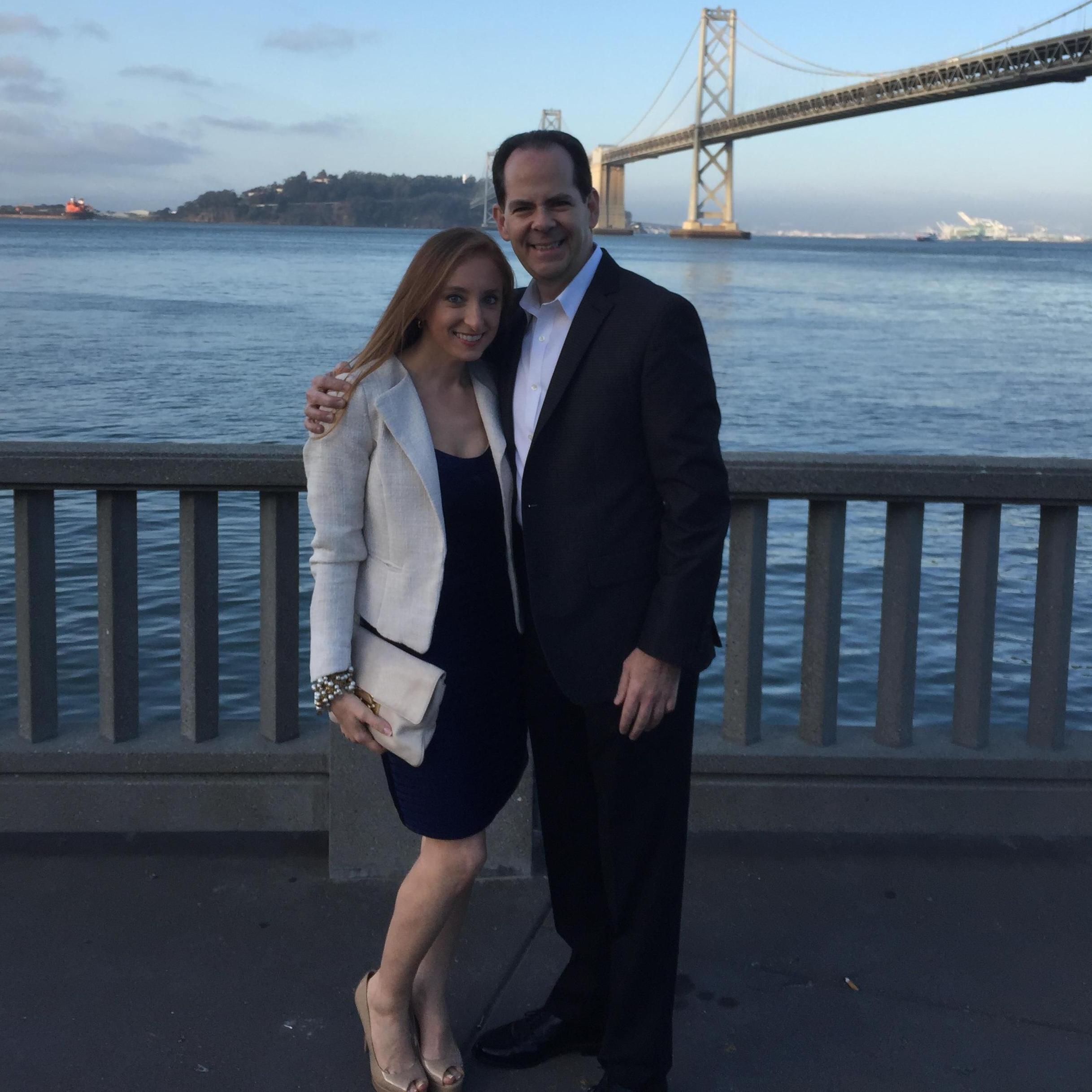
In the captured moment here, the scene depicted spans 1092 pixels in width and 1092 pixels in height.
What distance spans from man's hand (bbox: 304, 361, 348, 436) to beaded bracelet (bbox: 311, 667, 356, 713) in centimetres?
36

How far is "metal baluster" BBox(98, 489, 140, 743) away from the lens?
9.32ft

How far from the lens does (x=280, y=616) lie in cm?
291

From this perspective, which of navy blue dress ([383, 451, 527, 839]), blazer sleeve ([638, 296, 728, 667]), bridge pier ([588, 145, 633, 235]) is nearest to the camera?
blazer sleeve ([638, 296, 728, 667])

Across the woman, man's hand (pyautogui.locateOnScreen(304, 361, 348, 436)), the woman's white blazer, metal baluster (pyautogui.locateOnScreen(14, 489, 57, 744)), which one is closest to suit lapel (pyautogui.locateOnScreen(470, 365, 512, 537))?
the woman

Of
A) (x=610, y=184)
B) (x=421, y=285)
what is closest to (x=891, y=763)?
(x=421, y=285)

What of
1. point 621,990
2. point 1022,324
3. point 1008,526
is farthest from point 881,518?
point 1022,324

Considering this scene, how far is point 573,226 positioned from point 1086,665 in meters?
6.17

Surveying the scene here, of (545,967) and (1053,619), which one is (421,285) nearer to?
(545,967)

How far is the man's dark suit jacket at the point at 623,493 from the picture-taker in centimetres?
191

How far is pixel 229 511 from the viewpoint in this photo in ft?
33.8

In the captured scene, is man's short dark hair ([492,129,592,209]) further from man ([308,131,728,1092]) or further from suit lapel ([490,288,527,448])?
suit lapel ([490,288,527,448])

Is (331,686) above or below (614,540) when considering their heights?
below

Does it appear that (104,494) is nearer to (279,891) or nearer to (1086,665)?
(279,891)

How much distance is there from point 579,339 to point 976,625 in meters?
1.45
